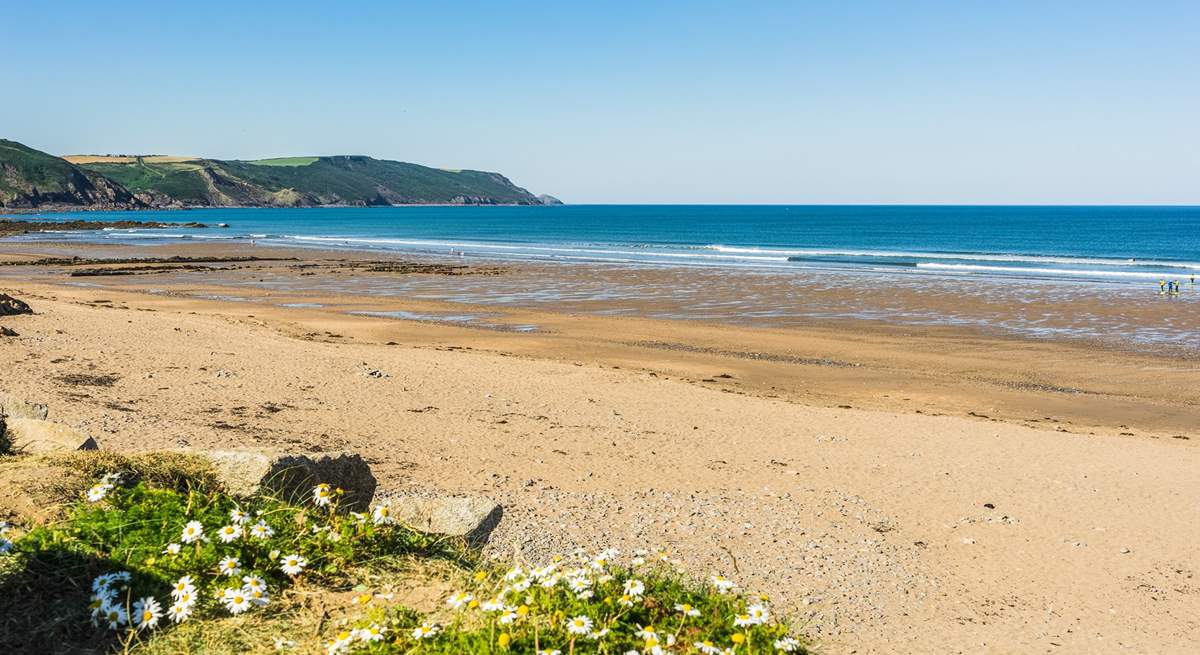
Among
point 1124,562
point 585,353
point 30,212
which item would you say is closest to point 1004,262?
point 585,353

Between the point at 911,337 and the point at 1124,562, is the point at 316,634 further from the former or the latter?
the point at 911,337

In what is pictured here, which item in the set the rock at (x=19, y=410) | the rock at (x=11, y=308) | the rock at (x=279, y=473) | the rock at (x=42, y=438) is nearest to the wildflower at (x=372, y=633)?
the rock at (x=279, y=473)

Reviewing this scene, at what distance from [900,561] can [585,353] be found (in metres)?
12.1

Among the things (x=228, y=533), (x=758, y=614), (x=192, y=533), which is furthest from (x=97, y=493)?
(x=758, y=614)

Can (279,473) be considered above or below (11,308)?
above

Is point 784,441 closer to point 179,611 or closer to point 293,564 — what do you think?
point 293,564

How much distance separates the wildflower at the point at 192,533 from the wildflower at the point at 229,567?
203 mm

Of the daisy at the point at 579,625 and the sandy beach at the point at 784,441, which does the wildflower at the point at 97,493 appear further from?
the sandy beach at the point at 784,441

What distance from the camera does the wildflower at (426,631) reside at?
3.42m

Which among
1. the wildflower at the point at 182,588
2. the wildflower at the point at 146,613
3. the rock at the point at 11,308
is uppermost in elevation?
the wildflower at the point at 182,588

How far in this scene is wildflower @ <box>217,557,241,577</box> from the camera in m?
Result: 3.99

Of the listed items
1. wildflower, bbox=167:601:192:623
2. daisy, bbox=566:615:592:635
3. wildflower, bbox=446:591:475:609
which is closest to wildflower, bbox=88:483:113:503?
wildflower, bbox=167:601:192:623

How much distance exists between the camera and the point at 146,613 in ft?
12.2

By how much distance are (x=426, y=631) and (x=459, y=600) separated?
254 mm
